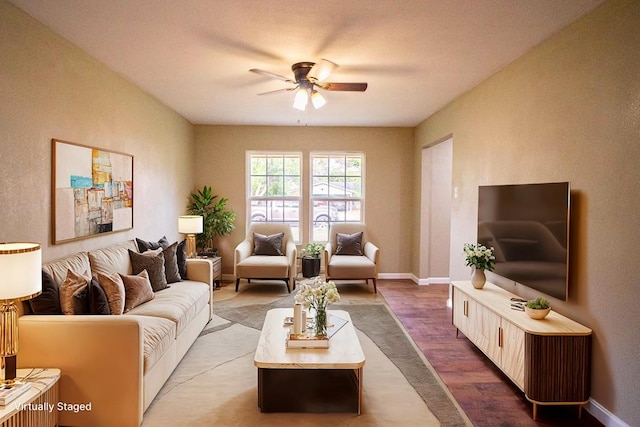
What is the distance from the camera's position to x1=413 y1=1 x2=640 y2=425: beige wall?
238 cm

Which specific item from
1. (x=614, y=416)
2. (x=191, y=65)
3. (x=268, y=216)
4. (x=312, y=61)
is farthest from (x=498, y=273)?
(x=268, y=216)

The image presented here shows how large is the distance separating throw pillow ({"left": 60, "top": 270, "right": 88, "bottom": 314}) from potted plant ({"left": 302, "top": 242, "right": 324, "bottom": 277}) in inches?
167

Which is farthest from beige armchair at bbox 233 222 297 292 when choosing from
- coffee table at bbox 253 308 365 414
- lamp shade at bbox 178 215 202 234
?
coffee table at bbox 253 308 365 414

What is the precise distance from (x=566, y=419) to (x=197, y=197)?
562 centimetres

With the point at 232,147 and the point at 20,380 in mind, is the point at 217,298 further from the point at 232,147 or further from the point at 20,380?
the point at 20,380

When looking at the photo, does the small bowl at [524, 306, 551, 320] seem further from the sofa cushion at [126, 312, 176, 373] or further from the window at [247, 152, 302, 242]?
the window at [247, 152, 302, 242]

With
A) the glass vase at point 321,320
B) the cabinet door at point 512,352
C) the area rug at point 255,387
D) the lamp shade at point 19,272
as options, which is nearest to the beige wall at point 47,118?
the lamp shade at point 19,272

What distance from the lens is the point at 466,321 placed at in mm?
3842

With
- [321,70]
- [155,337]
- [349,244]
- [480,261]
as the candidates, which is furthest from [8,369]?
[349,244]

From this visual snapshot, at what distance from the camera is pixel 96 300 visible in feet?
9.18

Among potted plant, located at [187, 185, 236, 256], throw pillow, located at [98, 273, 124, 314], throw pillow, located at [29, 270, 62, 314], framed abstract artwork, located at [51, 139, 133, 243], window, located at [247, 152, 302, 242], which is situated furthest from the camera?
window, located at [247, 152, 302, 242]

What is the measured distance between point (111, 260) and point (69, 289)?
3.15 ft

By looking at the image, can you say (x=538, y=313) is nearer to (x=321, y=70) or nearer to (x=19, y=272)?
(x=321, y=70)

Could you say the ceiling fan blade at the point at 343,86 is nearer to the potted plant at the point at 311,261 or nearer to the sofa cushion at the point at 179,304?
Result: the sofa cushion at the point at 179,304
